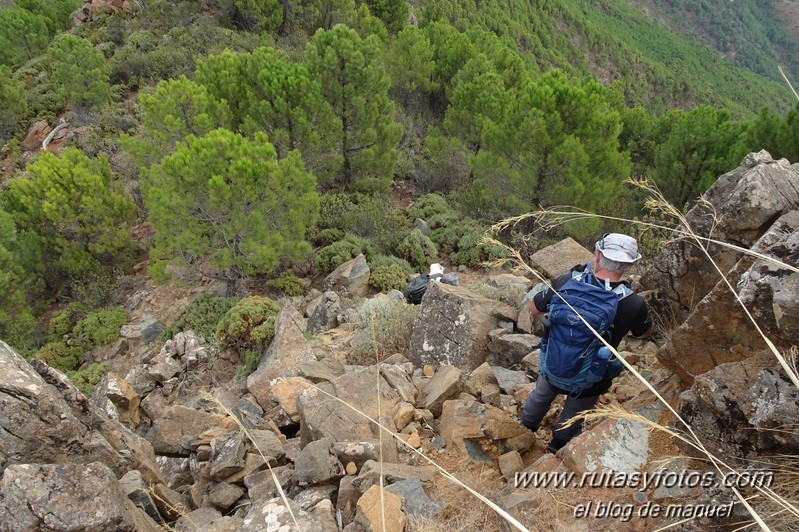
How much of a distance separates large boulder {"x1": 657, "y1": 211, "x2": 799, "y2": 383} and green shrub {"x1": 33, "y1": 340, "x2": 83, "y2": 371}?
11.7m

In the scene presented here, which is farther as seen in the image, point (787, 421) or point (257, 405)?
point (257, 405)

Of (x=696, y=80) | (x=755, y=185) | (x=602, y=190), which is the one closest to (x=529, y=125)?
(x=602, y=190)

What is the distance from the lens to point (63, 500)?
255 centimetres

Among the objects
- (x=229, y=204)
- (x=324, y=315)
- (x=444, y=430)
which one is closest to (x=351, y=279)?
(x=324, y=315)

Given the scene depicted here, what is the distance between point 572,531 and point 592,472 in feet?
1.56

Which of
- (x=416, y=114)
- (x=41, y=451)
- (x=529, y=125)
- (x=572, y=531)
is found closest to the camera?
(x=572, y=531)

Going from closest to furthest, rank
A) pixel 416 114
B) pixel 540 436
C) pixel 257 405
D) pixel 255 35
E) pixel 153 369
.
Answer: pixel 540 436 < pixel 257 405 < pixel 153 369 < pixel 416 114 < pixel 255 35

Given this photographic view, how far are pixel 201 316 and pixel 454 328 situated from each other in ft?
19.2

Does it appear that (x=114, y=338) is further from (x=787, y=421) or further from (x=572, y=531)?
(x=787, y=421)

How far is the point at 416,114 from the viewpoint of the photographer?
19891 millimetres

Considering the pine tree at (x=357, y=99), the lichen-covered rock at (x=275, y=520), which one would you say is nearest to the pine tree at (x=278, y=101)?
the pine tree at (x=357, y=99)

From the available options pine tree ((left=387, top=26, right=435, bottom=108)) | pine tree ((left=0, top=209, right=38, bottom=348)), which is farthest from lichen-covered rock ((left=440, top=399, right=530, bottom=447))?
pine tree ((left=387, top=26, right=435, bottom=108))

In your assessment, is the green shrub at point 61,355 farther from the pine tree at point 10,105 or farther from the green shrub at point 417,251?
the pine tree at point 10,105

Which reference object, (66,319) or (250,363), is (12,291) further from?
(250,363)
